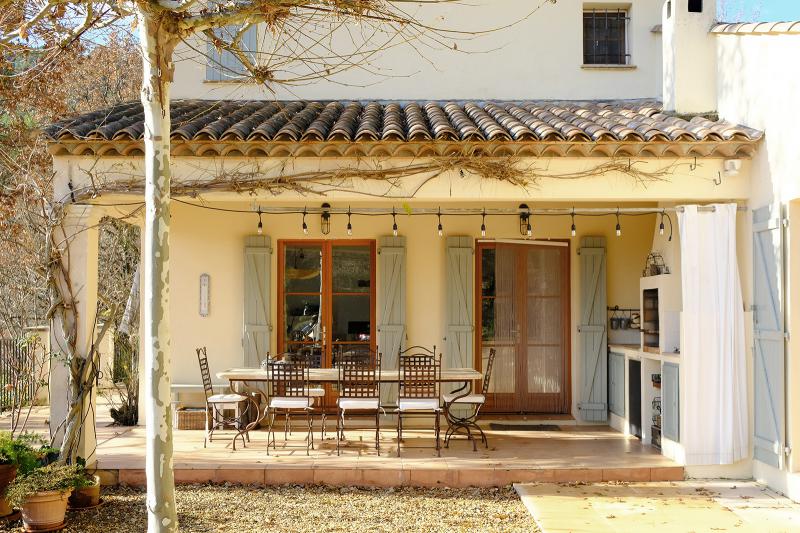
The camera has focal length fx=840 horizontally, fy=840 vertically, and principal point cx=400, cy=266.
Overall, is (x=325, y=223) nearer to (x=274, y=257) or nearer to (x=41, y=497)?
(x=274, y=257)

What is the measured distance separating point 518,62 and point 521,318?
3.32m

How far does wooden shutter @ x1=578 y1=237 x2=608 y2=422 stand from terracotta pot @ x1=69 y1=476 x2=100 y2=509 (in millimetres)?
5667

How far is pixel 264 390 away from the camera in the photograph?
9.76m

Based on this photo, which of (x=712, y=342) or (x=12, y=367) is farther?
(x=12, y=367)

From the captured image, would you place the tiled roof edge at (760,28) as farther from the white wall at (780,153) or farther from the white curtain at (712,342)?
the white curtain at (712,342)

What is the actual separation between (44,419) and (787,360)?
854cm

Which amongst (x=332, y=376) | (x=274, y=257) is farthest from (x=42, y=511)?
(x=274, y=257)

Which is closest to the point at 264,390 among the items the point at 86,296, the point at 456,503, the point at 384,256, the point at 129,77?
the point at 384,256

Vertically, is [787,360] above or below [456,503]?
above

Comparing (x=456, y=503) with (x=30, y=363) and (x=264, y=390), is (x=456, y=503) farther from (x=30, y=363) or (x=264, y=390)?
(x=30, y=363)

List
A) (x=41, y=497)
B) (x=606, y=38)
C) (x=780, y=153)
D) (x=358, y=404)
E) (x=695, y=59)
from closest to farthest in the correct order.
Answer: (x=41, y=497), (x=780, y=153), (x=358, y=404), (x=695, y=59), (x=606, y=38)

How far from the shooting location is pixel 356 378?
8141 mm

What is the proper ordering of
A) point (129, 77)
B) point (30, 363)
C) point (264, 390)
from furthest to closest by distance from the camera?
point (129, 77), point (30, 363), point (264, 390)

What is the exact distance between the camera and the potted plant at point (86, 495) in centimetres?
642
